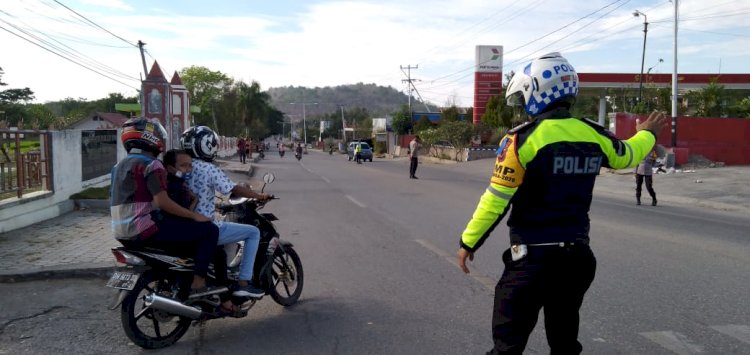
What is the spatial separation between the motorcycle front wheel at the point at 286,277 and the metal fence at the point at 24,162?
18.0ft

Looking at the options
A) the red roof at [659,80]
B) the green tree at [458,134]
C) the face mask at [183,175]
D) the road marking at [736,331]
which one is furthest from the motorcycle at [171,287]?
the red roof at [659,80]

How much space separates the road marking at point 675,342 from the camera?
175 inches

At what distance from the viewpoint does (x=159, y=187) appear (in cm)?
438

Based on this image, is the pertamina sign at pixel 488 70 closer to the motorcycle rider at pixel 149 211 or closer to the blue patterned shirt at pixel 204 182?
the blue patterned shirt at pixel 204 182

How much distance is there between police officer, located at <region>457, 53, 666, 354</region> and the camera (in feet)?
9.48

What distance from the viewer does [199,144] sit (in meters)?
4.95

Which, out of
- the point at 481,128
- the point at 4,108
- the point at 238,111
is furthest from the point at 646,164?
the point at 238,111

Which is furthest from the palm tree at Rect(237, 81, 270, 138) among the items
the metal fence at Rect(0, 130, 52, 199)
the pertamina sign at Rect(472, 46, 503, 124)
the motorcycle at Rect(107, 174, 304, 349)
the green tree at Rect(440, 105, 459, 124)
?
the motorcycle at Rect(107, 174, 304, 349)

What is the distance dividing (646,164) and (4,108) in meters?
39.1

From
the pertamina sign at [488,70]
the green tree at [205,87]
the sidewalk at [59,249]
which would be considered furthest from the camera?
the green tree at [205,87]

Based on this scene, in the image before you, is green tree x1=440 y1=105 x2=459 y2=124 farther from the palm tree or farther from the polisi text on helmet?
the polisi text on helmet

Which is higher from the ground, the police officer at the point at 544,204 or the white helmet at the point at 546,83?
the white helmet at the point at 546,83

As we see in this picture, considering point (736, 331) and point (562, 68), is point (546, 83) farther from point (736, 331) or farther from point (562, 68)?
point (736, 331)

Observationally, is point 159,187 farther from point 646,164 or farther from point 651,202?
point 651,202
